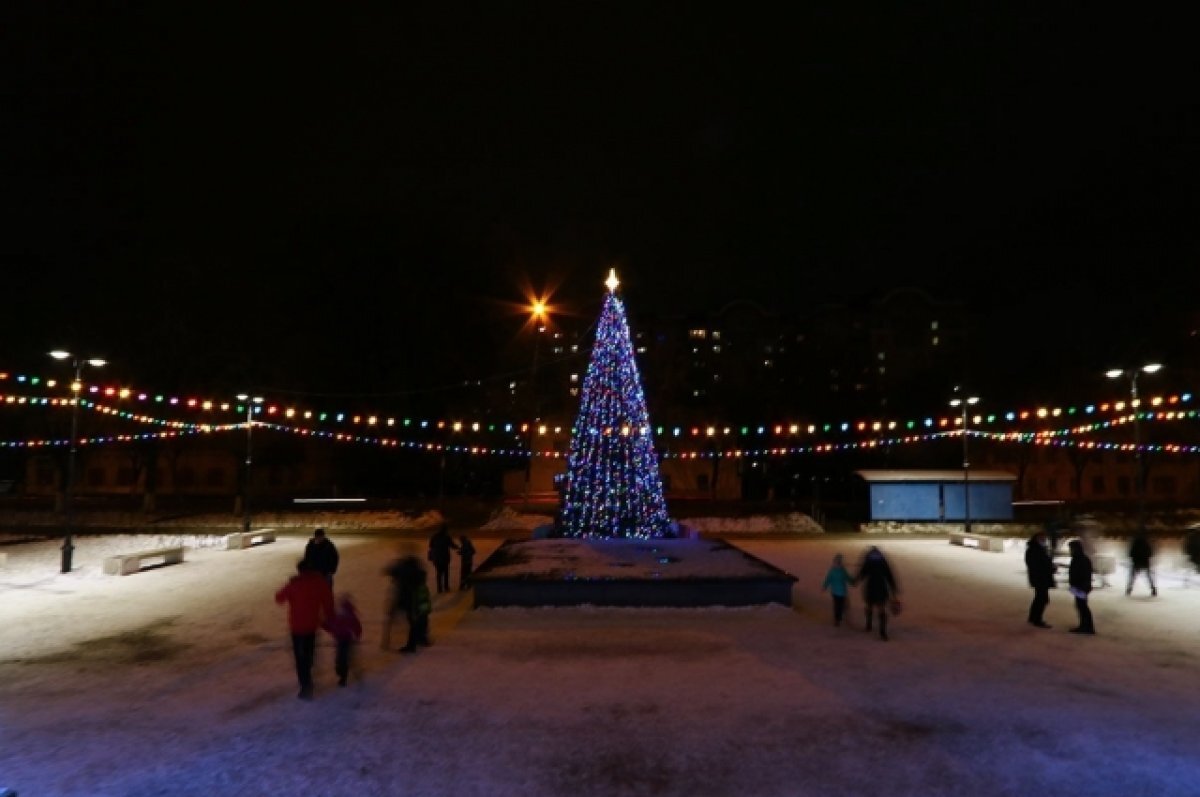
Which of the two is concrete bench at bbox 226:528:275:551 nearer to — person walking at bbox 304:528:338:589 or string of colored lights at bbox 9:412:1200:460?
string of colored lights at bbox 9:412:1200:460

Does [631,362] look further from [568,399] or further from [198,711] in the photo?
[568,399]

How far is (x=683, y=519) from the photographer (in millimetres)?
36375

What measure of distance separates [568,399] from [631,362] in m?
23.0

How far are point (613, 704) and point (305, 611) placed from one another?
349cm

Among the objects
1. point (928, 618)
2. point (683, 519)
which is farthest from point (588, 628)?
point (683, 519)

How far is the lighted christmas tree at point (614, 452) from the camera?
22703 mm

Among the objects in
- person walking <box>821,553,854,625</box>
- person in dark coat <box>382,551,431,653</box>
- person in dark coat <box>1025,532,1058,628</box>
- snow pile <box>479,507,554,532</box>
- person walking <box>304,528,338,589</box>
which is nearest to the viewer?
person in dark coat <box>382,551,431,653</box>

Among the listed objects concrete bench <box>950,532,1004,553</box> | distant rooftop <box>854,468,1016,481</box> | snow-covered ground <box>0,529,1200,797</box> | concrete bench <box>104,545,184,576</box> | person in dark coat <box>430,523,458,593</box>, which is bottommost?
snow-covered ground <box>0,529,1200,797</box>

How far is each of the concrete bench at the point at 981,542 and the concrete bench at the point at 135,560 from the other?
2366 cm

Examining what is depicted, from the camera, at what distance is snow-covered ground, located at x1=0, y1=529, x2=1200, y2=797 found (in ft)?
22.2

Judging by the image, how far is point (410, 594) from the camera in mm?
11195

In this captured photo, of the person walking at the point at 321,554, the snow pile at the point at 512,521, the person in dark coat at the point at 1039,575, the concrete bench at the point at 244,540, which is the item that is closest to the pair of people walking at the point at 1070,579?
the person in dark coat at the point at 1039,575

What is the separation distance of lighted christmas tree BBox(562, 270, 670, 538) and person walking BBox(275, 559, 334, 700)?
45.4 ft

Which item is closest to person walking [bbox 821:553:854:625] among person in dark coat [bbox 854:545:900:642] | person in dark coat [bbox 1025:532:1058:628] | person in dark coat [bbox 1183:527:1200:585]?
person in dark coat [bbox 854:545:900:642]
